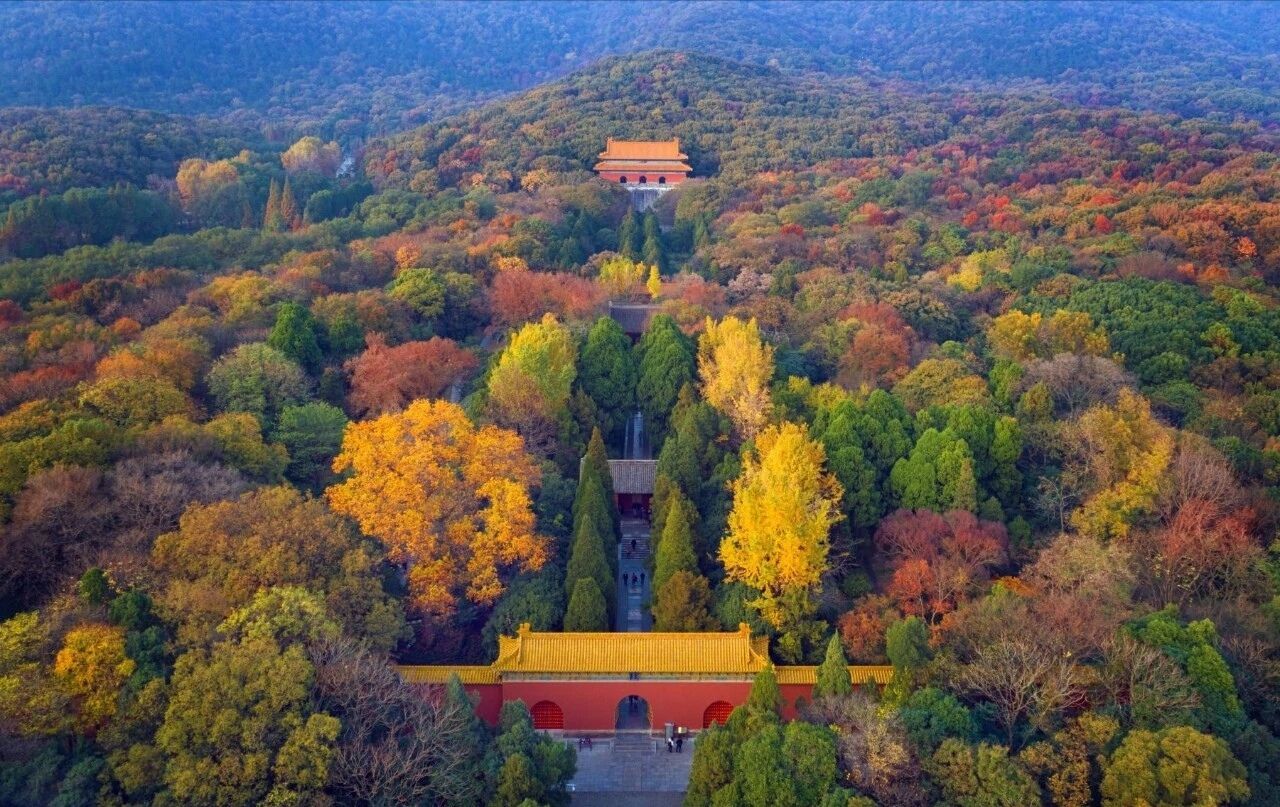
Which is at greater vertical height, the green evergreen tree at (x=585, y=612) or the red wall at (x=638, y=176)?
the green evergreen tree at (x=585, y=612)

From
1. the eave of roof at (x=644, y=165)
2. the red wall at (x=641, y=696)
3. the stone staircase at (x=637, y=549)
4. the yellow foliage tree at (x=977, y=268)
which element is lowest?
the stone staircase at (x=637, y=549)

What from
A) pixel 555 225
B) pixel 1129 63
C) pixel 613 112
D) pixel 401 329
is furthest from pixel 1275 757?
pixel 1129 63

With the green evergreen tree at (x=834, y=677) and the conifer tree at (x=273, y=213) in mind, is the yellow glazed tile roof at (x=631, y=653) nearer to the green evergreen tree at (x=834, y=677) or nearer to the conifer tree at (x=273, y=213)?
the green evergreen tree at (x=834, y=677)

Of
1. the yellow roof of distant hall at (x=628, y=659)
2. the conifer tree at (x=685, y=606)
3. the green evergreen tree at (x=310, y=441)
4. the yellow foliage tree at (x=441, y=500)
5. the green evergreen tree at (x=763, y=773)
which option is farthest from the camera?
the green evergreen tree at (x=310, y=441)

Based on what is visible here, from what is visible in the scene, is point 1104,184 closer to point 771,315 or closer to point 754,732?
point 771,315

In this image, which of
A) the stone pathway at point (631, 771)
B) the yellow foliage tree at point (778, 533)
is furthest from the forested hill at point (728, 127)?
the stone pathway at point (631, 771)

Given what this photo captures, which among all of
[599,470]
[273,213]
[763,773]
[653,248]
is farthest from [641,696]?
[273,213]

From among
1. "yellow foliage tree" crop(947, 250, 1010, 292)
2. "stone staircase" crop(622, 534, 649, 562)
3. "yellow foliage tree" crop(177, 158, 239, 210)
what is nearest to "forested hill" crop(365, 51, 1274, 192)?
"yellow foliage tree" crop(177, 158, 239, 210)
